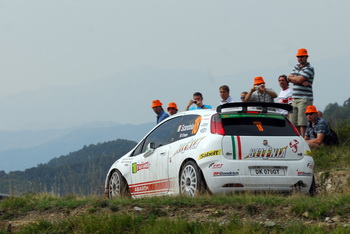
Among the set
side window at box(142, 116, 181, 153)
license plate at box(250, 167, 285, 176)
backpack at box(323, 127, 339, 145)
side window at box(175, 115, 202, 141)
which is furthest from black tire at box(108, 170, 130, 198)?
backpack at box(323, 127, 339, 145)

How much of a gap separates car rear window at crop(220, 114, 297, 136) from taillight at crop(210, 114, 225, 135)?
59mm

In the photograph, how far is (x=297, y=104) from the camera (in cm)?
1636

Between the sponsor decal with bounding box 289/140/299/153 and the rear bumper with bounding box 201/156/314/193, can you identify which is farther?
the sponsor decal with bounding box 289/140/299/153

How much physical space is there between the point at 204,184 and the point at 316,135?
19.6ft

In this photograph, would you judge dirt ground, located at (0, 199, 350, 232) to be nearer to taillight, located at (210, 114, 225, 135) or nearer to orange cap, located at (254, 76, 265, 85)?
taillight, located at (210, 114, 225, 135)

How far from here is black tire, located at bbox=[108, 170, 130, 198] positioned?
13.2 metres

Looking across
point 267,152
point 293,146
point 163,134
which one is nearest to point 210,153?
point 267,152

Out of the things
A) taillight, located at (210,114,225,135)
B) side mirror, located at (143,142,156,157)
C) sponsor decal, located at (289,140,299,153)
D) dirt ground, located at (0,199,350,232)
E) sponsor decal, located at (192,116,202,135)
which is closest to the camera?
dirt ground, located at (0,199,350,232)

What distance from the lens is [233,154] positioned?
10.8 metres

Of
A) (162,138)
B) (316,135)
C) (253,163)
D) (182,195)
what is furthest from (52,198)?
(316,135)

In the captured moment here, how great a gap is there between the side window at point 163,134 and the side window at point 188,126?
→ 15 cm

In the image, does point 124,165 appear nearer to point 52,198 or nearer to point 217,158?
point 52,198

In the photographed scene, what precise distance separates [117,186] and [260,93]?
451 cm

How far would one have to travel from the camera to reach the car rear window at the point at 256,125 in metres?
11.1
